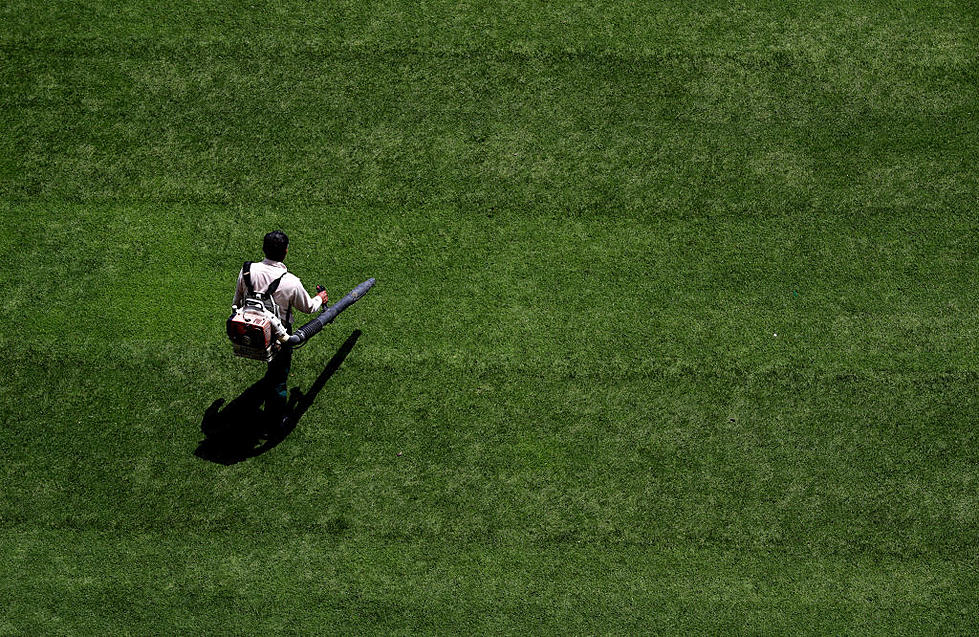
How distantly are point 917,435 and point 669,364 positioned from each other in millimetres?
2003

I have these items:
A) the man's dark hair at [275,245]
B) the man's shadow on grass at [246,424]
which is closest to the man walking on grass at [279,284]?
the man's dark hair at [275,245]

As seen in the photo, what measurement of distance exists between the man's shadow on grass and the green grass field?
9 centimetres

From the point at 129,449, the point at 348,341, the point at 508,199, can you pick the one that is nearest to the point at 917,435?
the point at 508,199

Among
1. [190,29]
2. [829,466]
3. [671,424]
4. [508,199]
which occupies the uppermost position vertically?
[190,29]

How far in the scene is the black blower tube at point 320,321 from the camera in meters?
5.73

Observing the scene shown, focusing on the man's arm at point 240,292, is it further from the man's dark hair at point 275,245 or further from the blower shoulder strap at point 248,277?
the man's dark hair at point 275,245

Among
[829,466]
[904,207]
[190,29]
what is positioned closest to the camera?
[829,466]

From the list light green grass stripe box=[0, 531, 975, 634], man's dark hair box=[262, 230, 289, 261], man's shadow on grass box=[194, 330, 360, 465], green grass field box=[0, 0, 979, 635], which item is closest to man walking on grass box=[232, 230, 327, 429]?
man's dark hair box=[262, 230, 289, 261]

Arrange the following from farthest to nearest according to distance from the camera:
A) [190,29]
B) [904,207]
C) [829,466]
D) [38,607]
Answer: [190,29] → [904,207] → [829,466] → [38,607]

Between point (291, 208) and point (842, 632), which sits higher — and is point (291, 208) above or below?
above

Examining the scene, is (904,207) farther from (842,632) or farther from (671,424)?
(842,632)

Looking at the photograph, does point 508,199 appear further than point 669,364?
Yes

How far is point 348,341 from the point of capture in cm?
676

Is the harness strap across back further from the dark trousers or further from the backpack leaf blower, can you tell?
the dark trousers
